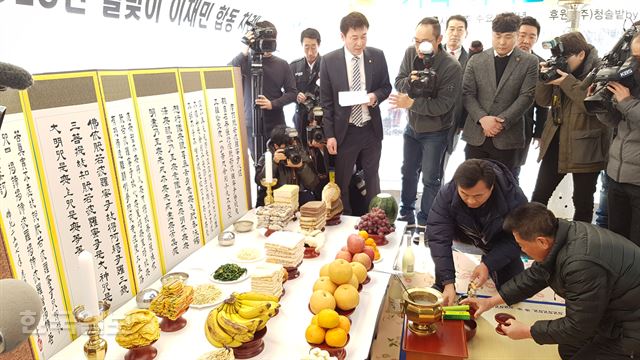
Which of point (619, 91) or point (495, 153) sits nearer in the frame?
point (619, 91)

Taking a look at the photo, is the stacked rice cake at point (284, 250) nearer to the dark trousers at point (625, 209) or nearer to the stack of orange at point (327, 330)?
the stack of orange at point (327, 330)

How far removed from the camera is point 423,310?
1.63m

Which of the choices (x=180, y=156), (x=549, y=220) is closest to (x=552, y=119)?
(x=549, y=220)

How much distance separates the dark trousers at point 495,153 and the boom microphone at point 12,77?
331 centimetres

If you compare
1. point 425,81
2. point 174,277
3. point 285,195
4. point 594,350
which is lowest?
point 594,350

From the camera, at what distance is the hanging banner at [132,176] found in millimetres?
1639

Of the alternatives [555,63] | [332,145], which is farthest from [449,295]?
[555,63]

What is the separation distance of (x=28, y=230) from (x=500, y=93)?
3066 mm

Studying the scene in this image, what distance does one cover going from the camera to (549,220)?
1727 mm

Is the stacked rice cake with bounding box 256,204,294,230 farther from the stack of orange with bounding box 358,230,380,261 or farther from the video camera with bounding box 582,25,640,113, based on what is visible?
the video camera with bounding box 582,25,640,113

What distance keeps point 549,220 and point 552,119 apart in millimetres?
1882

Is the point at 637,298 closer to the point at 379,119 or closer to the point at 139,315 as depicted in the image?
the point at 139,315

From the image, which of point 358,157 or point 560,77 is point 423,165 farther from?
point 560,77

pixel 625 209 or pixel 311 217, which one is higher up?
pixel 311 217
